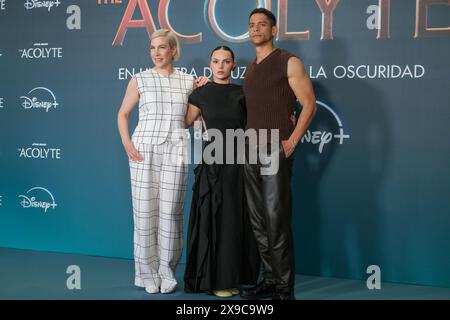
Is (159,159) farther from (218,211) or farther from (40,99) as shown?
(40,99)

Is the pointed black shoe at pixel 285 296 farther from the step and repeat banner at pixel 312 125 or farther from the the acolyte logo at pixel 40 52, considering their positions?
the the acolyte logo at pixel 40 52

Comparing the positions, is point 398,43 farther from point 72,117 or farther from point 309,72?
point 72,117

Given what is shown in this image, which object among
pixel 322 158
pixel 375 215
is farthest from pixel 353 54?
pixel 375 215

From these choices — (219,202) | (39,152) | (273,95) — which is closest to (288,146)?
(273,95)

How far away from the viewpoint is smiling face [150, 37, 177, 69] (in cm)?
374

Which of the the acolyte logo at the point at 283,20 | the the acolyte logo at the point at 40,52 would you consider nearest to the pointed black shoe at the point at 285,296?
the the acolyte logo at the point at 283,20

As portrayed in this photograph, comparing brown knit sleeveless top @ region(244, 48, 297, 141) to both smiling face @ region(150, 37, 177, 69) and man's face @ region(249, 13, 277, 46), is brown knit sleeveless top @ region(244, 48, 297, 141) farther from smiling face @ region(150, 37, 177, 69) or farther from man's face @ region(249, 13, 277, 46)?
smiling face @ region(150, 37, 177, 69)

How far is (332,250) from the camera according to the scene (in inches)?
169

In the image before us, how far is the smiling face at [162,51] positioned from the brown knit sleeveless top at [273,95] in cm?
59

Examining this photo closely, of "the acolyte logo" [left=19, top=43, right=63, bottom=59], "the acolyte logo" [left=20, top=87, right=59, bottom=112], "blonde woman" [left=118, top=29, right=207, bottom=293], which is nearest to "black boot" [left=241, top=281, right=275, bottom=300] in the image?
"blonde woman" [left=118, top=29, right=207, bottom=293]

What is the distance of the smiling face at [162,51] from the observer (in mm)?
3744

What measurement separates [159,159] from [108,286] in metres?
0.99

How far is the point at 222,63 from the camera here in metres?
3.72

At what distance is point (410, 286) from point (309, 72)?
5.51ft
